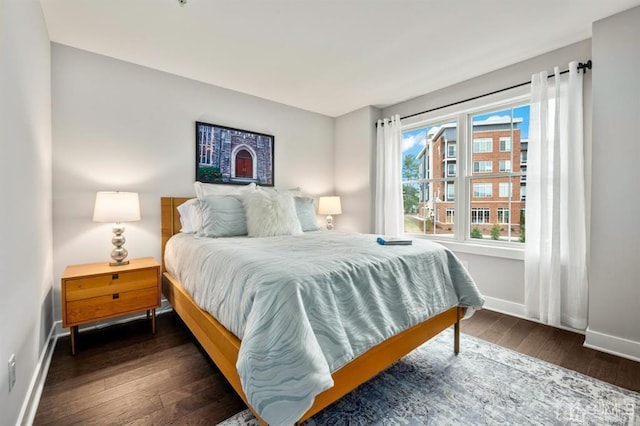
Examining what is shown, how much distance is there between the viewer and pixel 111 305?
220cm

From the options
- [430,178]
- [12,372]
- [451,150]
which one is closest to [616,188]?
[451,150]

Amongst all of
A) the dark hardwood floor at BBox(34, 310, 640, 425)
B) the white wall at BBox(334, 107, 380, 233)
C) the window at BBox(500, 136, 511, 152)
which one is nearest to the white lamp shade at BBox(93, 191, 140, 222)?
the dark hardwood floor at BBox(34, 310, 640, 425)

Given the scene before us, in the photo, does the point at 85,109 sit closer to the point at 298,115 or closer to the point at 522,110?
the point at 298,115

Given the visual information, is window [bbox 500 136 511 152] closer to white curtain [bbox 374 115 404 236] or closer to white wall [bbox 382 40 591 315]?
white wall [bbox 382 40 591 315]

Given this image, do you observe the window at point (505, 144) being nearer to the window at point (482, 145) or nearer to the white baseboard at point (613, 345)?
the window at point (482, 145)

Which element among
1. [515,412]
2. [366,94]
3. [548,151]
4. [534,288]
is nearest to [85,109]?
[366,94]

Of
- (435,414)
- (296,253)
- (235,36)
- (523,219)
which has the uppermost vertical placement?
(235,36)

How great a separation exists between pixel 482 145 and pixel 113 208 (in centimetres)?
367

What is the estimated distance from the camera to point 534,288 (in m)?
2.60

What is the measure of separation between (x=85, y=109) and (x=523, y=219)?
4286 millimetres

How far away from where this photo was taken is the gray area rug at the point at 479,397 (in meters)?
1.44

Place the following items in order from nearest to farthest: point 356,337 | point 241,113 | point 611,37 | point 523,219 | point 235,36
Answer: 1. point 356,337
2. point 611,37
3. point 235,36
4. point 523,219
5. point 241,113

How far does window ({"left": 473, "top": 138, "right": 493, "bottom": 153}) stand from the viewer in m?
3.10

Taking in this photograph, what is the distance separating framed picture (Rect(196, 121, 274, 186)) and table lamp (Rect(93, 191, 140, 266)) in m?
0.86
